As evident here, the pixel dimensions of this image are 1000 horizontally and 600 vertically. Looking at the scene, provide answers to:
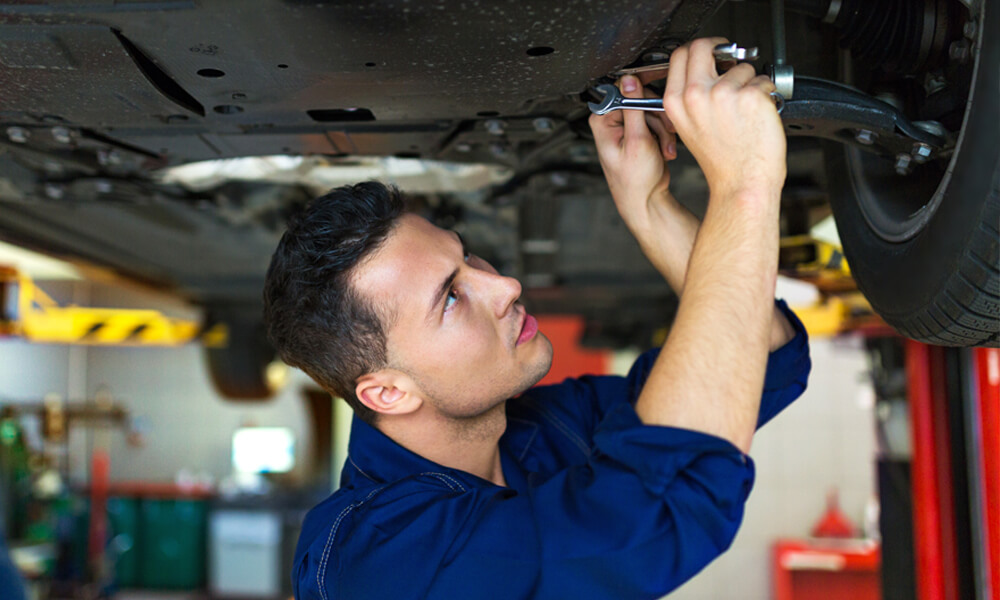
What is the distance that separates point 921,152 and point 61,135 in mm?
1242

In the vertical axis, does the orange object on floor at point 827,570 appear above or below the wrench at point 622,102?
below

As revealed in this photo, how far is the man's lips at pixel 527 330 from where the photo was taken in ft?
3.59

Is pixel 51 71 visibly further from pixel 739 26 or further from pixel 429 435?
pixel 739 26

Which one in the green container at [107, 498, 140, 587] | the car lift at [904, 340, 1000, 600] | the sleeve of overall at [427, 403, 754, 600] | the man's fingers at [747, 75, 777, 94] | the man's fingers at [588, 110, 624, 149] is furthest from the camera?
the green container at [107, 498, 140, 587]

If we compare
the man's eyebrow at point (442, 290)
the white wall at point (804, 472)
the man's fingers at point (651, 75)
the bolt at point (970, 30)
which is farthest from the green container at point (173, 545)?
the bolt at point (970, 30)

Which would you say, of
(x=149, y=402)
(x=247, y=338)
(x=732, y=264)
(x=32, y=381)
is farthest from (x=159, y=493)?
(x=732, y=264)

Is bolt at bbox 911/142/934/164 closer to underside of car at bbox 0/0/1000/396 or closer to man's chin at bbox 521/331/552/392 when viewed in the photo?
underside of car at bbox 0/0/1000/396

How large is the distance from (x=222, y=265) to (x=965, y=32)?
2593 millimetres

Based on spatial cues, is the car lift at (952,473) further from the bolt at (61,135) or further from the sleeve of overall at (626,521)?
the bolt at (61,135)

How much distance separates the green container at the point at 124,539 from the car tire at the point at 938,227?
770 cm

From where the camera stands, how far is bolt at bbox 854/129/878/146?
99 cm

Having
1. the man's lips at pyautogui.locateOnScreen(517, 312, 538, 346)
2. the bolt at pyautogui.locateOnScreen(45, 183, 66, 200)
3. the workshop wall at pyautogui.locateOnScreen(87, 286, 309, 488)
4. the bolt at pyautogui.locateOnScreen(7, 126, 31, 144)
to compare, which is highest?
the bolt at pyautogui.locateOnScreen(45, 183, 66, 200)

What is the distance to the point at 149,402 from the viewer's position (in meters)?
8.73

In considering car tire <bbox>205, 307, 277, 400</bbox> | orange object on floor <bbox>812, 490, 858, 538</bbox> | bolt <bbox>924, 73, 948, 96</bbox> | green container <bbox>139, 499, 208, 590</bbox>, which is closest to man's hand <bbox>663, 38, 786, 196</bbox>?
bolt <bbox>924, 73, 948, 96</bbox>
